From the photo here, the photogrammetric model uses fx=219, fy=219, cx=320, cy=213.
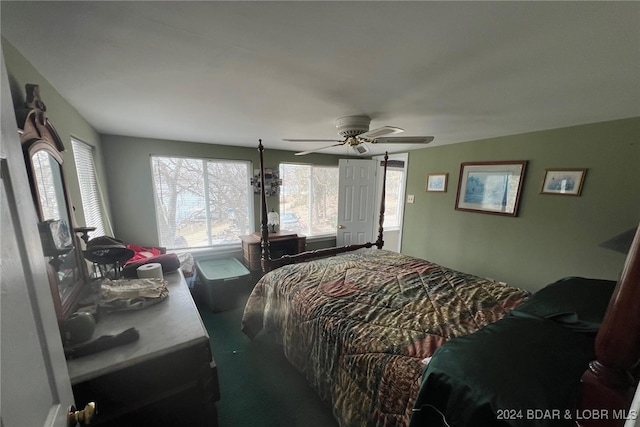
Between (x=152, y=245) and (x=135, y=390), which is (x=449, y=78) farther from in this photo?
(x=152, y=245)

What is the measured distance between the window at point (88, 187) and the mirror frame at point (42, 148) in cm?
63

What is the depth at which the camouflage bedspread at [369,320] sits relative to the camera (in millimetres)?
1081

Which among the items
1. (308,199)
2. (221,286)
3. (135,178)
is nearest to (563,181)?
(308,199)

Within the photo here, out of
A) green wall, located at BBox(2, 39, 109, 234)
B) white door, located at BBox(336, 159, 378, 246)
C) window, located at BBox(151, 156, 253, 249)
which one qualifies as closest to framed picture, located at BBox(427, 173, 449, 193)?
white door, located at BBox(336, 159, 378, 246)

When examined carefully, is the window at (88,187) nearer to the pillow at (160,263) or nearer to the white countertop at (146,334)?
the pillow at (160,263)

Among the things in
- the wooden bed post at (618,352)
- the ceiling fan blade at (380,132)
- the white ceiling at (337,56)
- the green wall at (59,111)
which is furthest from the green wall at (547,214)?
the green wall at (59,111)

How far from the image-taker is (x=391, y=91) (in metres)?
1.40

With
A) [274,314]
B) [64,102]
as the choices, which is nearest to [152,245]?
[64,102]

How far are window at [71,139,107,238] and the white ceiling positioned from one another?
41cm

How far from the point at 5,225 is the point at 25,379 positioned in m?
0.30

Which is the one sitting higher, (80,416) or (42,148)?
(42,148)

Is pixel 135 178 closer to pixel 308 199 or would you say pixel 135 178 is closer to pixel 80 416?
pixel 308 199

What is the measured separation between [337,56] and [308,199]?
3129 millimetres

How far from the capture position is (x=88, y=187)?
78.3 inches
